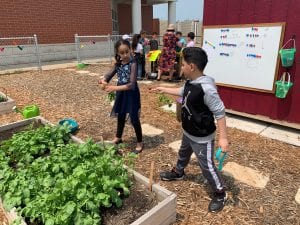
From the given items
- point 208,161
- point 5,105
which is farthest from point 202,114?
point 5,105

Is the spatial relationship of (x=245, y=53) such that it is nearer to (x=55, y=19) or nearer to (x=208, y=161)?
(x=208, y=161)

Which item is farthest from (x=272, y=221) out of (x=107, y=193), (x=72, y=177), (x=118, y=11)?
(x=118, y=11)

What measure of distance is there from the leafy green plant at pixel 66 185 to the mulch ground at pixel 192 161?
77 cm

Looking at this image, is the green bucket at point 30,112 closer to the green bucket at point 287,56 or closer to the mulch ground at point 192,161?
the mulch ground at point 192,161

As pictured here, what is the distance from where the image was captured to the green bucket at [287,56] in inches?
176

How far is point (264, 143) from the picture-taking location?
4.43 metres

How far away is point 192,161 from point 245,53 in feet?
8.48

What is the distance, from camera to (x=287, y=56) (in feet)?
14.7

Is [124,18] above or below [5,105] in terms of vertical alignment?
above

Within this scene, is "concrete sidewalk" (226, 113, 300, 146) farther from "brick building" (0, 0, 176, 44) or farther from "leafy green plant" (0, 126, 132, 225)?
"brick building" (0, 0, 176, 44)

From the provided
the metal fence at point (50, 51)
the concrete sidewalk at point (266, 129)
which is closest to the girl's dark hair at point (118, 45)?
the concrete sidewalk at point (266, 129)

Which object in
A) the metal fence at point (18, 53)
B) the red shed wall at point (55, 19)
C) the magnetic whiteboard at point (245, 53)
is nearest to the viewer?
the magnetic whiteboard at point (245, 53)

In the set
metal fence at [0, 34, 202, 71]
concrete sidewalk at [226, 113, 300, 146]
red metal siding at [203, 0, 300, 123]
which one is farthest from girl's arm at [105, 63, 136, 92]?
metal fence at [0, 34, 202, 71]

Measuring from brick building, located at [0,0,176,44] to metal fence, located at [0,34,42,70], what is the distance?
0.37 metres
